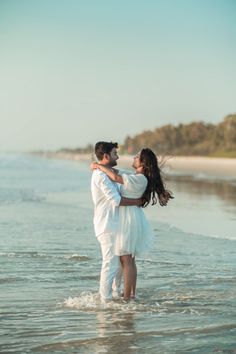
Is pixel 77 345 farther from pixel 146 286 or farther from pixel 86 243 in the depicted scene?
pixel 86 243

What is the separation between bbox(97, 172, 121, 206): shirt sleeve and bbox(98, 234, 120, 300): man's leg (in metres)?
0.38

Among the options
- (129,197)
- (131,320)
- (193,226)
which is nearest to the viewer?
(131,320)

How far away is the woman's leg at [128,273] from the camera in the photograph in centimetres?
718

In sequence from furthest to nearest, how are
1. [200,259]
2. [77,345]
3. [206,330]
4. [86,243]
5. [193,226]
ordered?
[193,226] < [86,243] < [200,259] < [206,330] < [77,345]

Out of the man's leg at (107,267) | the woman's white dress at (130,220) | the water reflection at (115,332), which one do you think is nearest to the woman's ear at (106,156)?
the woman's white dress at (130,220)

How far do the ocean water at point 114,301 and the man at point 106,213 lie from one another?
10.3 inches

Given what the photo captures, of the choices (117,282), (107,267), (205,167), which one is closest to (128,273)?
(107,267)

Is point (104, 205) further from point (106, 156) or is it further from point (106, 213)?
point (106, 156)

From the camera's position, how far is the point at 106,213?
7047 mm

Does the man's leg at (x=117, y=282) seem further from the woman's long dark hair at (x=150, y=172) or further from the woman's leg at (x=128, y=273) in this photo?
the woman's long dark hair at (x=150, y=172)

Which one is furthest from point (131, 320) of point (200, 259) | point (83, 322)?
point (200, 259)

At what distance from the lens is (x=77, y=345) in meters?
5.43

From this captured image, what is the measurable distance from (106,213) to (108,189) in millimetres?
264

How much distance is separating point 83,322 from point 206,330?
1.10 m
